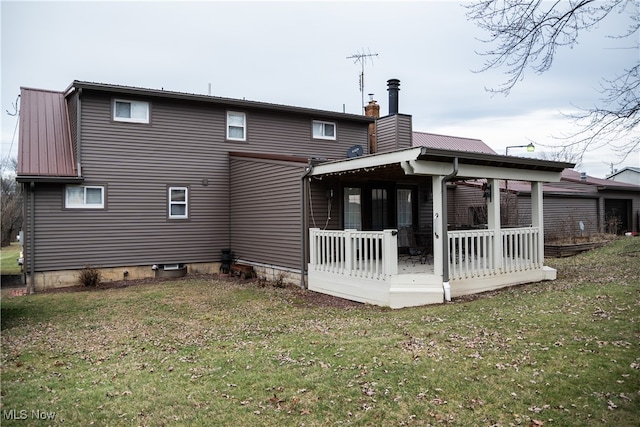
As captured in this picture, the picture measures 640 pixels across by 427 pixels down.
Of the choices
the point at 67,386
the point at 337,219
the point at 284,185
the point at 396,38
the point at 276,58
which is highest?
the point at 276,58

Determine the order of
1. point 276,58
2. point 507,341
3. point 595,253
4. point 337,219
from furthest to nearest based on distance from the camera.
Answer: point 276,58 < point 595,253 < point 337,219 < point 507,341

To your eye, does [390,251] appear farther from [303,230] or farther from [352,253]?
[303,230]

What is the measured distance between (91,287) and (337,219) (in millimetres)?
6733

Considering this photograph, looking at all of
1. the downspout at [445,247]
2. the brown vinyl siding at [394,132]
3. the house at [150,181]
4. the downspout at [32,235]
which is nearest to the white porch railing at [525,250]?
the downspout at [445,247]

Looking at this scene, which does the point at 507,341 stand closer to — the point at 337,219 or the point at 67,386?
the point at 67,386

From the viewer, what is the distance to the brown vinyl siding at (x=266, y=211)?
11258 millimetres

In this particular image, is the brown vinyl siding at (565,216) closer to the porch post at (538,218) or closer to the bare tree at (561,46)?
the porch post at (538,218)

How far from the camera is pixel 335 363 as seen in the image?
5.22m

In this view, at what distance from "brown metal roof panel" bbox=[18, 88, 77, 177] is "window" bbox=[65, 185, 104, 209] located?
0.47 m

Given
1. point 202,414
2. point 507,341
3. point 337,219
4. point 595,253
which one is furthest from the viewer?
point 595,253

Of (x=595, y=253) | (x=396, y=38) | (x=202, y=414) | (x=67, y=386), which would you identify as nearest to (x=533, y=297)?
(x=396, y=38)

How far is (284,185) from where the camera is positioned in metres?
11.6

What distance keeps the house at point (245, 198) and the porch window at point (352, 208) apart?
0.12 feet

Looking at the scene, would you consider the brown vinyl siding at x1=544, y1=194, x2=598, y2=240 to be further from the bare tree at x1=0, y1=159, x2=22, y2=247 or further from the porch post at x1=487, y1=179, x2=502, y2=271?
the bare tree at x1=0, y1=159, x2=22, y2=247
